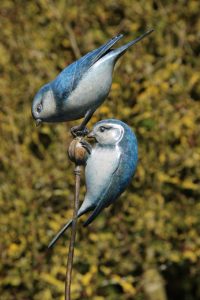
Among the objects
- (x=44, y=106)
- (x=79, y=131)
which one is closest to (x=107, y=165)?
(x=79, y=131)

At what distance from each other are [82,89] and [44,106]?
0.12 metres

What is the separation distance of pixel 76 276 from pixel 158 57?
123 cm

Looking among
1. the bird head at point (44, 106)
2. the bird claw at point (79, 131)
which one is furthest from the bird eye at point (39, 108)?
the bird claw at point (79, 131)

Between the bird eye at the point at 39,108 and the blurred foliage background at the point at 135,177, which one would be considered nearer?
the bird eye at the point at 39,108

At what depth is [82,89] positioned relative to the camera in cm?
175

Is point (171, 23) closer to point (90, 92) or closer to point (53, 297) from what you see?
point (53, 297)

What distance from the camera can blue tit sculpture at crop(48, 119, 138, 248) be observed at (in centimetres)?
174

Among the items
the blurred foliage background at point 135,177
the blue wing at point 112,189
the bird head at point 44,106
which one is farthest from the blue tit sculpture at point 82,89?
the blurred foliage background at point 135,177

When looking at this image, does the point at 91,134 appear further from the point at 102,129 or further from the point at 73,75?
the point at 73,75

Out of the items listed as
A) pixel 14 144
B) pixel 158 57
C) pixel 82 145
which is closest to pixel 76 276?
pixel 14 144

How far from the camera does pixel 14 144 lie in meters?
3.40

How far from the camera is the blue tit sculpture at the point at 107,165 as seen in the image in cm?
174

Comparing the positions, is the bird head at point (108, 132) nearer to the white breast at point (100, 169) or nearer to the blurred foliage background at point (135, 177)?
the white breast at point (100, 169)

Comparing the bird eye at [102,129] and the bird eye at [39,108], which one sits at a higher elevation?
the bird eye at [39,108]
